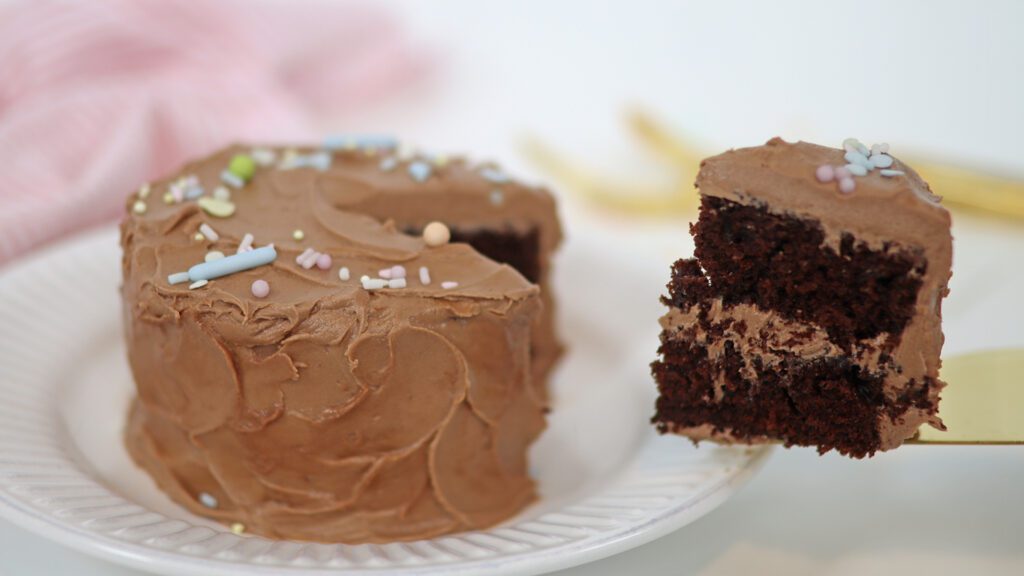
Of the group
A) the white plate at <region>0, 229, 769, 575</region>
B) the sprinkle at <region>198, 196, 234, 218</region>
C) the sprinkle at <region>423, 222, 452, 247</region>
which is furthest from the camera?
the sprinkle at <region>198, 196, 234, 218</region>

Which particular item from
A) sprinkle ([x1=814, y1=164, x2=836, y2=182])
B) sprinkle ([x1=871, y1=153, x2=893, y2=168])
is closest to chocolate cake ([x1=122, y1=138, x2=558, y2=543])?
sprinkle ([x1=814, y1=164, x2=836, y2=182])

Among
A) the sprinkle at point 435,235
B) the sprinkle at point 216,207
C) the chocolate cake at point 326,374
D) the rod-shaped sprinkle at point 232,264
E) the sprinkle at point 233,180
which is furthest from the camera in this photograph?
the sprinkle at point 233,180

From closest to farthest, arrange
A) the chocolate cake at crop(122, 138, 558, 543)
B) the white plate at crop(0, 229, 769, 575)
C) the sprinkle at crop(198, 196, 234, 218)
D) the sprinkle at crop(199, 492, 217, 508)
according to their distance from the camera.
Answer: the white plate at crop(0, 229, 769, 575)
the chocolate cake at crop(122, 138, 558, 543)
the sprinkle at crop(199, 492, 217, 508)
the sprinkle at crop(198, 196, 234, 218)

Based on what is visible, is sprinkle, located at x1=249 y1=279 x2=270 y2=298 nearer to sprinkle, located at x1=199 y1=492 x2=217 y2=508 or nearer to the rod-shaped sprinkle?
the rod-shaped sprinkle

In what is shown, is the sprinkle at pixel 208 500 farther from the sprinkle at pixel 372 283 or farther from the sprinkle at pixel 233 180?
the sprinkle at pixel 233 180

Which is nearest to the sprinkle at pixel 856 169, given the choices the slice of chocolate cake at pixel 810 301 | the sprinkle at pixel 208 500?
the slice of chocolate cake at pixel 810 301

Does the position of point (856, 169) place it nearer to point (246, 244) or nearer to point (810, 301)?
point (810, 301)

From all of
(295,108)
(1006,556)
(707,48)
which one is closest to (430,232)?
(1006,556)

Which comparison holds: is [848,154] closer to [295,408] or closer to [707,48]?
[295,408]
